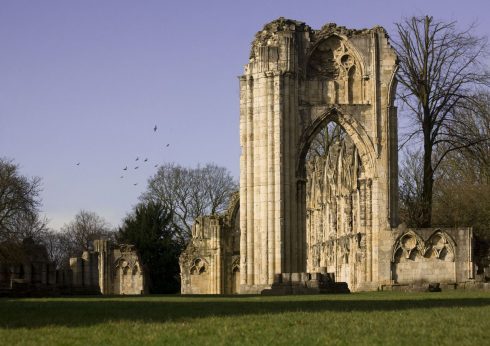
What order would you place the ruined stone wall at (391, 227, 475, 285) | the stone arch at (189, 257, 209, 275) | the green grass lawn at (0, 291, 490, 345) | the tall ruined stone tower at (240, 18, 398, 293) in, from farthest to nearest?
the stone arch at (189, 257, 209, 275) → the tall ruined stone tower at (240, 18, 398, 293) → the ruined stone wall at (391, 227, 475, 285) → the green grass lawn at (0, 291, 490, 345)

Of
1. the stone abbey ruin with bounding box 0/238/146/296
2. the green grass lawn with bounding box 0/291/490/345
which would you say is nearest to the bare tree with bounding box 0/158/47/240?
the stone abbey ruin with bounding box 0/238/146/296

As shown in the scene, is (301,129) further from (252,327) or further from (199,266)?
(252,327)

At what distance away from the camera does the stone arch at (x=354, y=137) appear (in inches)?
1641

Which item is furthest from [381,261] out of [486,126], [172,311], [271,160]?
[172,311]

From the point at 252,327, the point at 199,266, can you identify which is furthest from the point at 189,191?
the point at 252,327

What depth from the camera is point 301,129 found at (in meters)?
41.6

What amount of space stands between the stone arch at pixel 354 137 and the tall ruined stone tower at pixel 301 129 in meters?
0.04

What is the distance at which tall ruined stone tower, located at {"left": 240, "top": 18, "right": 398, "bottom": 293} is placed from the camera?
41.1m

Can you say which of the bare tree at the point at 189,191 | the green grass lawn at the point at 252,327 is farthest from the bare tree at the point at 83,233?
the green grass lawn at the point at 252,327

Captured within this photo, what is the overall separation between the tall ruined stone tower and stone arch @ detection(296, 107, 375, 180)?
0.12 ft

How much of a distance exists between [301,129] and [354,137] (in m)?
2.05

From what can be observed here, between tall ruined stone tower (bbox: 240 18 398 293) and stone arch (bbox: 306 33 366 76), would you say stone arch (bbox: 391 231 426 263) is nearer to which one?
tall ruined stone tower (bbox: 240 18 398 293)

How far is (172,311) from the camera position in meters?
18.4

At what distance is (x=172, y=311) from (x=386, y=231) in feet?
76.9
